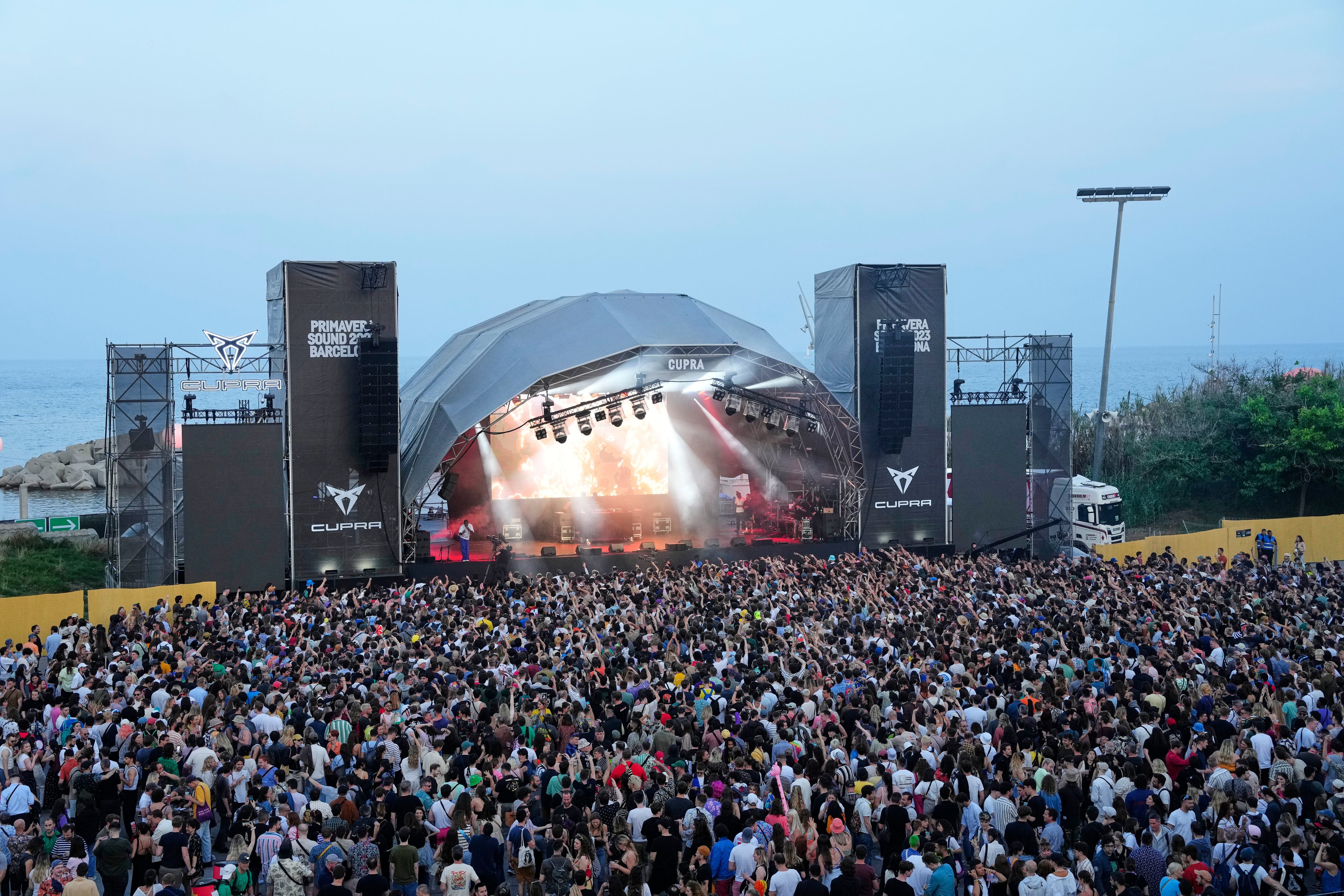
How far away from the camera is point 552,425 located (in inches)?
994

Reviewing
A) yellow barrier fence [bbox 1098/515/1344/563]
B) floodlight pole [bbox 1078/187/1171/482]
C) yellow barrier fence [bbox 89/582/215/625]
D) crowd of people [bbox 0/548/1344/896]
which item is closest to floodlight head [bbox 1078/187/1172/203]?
floodlight pole [bbox 1078/187/1171/482]

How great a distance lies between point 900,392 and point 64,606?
17.6 metres

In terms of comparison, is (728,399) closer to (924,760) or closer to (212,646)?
(212,646)

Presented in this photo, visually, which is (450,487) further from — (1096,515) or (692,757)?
(692,757)

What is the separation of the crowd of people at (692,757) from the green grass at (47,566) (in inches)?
449

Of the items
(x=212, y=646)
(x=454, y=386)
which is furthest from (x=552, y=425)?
(x=212, y=646)

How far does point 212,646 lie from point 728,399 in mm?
14095

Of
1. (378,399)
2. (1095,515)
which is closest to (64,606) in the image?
(378,399)

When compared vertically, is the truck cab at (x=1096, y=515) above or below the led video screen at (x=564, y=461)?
below

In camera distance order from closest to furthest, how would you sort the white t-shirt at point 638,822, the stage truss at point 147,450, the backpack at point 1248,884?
the backpack at point 1248,884 < the white t-shirt at point 638,822 < the stage truss at point 147,450

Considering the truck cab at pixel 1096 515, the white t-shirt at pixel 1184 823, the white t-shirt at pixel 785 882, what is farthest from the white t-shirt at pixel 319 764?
the truck cab at pixel 1096 515

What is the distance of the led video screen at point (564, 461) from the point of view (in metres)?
29.0

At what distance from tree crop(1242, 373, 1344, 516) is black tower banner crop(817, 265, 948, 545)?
12513mm

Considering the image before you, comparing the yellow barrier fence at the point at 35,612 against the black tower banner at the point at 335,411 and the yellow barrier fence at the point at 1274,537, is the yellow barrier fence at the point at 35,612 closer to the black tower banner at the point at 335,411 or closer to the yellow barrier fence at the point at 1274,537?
the black tower banner at the point at 335,411
